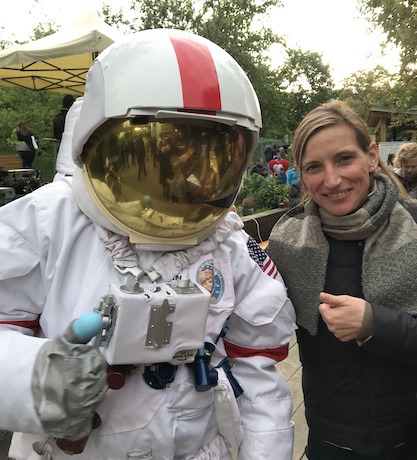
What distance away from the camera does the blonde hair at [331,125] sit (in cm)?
160

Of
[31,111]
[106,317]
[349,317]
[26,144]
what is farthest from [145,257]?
[31,111]

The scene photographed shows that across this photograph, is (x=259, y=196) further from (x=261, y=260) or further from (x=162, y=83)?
(x=162, y=83)

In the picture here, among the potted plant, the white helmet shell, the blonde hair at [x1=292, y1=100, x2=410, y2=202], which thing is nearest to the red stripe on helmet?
the white helmet shell

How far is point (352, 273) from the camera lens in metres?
1.58

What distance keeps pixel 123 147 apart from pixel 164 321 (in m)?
0.47

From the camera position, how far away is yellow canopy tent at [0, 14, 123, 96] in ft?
19.4

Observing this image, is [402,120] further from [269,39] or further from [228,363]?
[228,363]

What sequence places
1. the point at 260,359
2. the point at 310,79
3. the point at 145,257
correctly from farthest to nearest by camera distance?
the point at 310,79 → the point at 260,359 → the point at 145,257

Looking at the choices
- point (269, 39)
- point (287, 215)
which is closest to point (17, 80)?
point (287, 215)

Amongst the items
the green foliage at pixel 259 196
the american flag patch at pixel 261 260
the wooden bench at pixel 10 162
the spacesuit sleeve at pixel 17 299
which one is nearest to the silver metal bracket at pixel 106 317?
the spacesuit sleeve at pixel 17 299

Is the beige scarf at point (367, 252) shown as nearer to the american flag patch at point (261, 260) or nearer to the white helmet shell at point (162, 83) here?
the american flag patch at point (261, 260)

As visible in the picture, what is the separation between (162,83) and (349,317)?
87cm

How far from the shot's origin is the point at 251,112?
4.32ft

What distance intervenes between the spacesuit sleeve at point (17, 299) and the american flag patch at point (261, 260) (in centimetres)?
67
